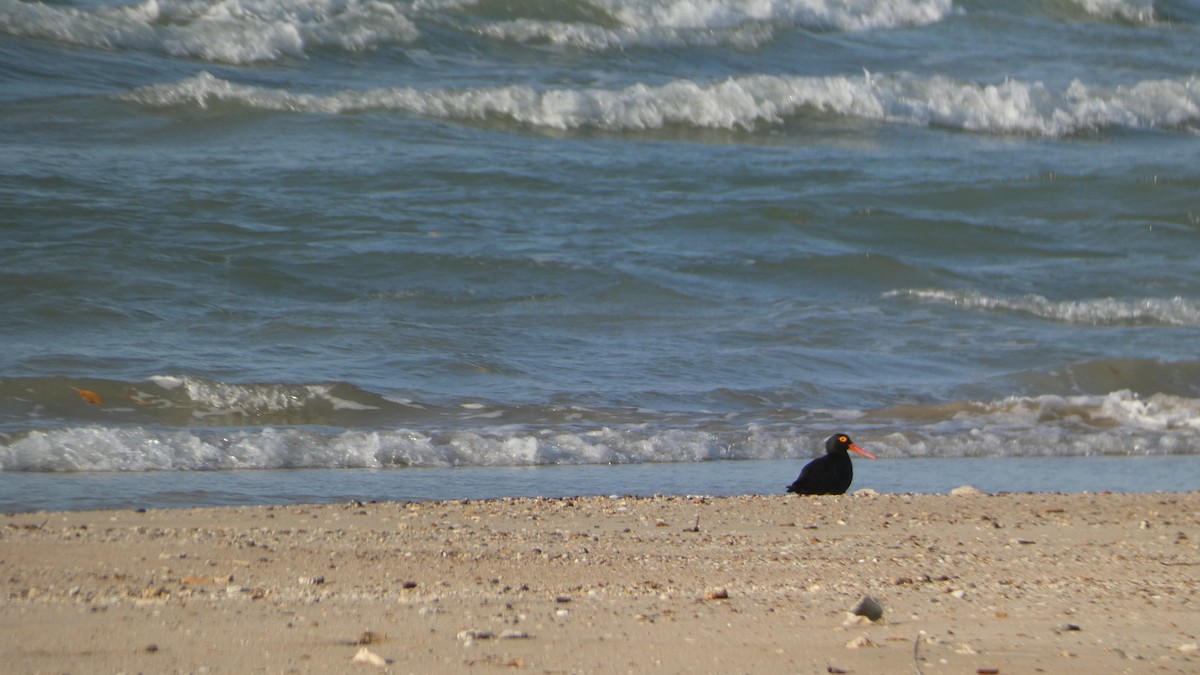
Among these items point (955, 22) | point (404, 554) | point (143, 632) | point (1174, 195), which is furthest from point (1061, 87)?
point (143, 632)

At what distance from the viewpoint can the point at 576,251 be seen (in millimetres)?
9641

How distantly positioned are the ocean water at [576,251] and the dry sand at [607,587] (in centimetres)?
81

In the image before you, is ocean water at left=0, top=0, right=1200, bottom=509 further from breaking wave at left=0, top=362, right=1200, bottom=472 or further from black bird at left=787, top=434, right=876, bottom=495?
black bird at left=787, top=434, right=876, bottom=495

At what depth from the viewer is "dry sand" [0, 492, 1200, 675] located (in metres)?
2.70

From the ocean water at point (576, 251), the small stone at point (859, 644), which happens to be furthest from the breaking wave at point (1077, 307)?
the small stone at point (859, 644)

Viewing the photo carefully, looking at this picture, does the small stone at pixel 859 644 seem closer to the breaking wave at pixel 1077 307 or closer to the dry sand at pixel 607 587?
the dry sand at pixel 607 587

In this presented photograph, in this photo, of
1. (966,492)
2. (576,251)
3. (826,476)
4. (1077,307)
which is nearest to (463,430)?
(826,476)

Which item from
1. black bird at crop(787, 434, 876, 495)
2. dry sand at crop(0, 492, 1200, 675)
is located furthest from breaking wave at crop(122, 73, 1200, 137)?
dry sand at crop(0, 492, 1200, 675)

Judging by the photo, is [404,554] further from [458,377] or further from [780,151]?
[780,151]

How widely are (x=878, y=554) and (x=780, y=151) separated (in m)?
9.71

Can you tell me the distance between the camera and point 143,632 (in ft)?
9.07

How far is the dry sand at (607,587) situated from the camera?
8.84 feet

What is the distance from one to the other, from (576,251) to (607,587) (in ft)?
20.9

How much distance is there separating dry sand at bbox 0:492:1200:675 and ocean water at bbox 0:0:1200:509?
81cm
